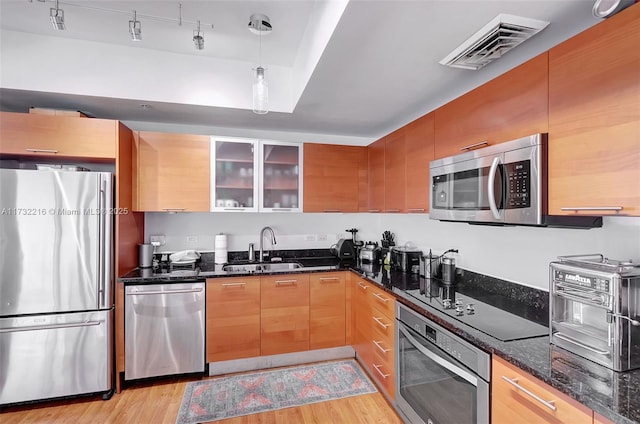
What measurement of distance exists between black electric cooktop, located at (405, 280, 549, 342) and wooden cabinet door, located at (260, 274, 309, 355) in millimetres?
1091

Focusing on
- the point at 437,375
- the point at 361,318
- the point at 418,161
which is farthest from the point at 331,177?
the point at 437,375

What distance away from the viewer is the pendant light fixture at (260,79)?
1.89 meters

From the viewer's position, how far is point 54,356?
2.24m

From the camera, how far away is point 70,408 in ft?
7.29

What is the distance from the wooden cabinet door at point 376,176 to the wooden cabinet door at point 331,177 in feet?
0.49

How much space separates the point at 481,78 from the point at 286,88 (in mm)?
1558

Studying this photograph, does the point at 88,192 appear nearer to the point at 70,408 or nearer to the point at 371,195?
the point at 70,408

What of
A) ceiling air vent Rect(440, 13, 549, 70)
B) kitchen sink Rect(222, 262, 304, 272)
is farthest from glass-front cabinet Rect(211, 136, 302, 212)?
ceiling air vent Rect(440, 13, 549, 70)

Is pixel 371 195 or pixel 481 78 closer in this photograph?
pixel 481 78

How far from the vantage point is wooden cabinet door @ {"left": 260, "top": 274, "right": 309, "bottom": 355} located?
8.87 feet

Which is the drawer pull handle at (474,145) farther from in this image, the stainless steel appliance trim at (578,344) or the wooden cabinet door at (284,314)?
the wooden cabinet door at (284,314)

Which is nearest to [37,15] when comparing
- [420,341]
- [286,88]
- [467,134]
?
[286,88]

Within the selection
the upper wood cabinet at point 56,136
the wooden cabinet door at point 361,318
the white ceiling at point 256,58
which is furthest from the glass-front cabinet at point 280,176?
the upper wood cabinet at point 56,136

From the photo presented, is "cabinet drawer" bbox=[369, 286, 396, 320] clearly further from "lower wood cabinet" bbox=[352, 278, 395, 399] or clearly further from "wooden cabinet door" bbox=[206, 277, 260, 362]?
"wooden cabinet door" bbox=[206, 277, 260, 362]
